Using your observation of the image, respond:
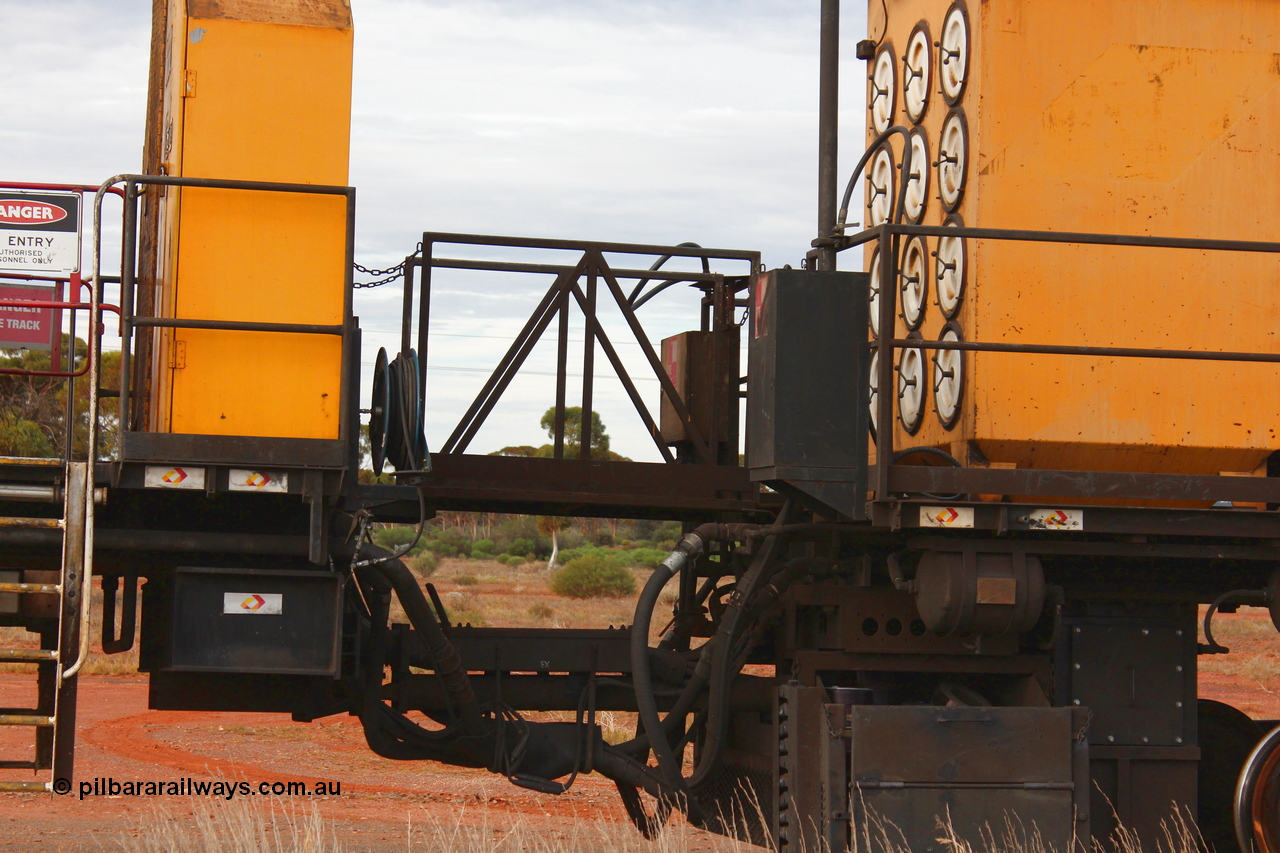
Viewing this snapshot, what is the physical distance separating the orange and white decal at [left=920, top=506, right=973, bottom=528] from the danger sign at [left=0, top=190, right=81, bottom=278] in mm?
3809

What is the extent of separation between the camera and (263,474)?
5.10 m

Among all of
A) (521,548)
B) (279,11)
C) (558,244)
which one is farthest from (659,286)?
(521,548)

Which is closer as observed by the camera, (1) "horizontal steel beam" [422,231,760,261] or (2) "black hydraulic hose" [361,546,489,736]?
(2) "black hydraulic hose" [361,546,489,736]

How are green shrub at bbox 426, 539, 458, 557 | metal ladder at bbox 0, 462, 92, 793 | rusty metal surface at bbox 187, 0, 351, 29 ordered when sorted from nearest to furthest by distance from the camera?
metal ladder at bbox 0, 462, 92, 793 < rusty metal surface at bbox 187, 0, 351, 29 < green shrub at bbox 426, 539, 458, 557

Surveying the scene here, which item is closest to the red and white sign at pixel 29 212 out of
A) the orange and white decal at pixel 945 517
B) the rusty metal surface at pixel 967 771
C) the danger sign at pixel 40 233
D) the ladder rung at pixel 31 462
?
the danger sign at pixel 40 233

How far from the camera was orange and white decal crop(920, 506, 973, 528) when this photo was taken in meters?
5.15

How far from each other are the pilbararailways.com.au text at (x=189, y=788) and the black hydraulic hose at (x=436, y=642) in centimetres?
457

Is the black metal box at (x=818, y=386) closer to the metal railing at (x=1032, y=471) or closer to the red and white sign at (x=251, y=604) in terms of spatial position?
the metal railing at (x=1032, y=471)

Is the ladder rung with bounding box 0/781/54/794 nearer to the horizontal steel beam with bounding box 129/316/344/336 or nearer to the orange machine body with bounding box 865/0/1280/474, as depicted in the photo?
the horizontal steel beam with bounding box 129/316/344/336

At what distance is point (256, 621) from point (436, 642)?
34.5 inches

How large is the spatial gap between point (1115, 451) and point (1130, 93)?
5.74 ft

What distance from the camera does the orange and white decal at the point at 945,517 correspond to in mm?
5152

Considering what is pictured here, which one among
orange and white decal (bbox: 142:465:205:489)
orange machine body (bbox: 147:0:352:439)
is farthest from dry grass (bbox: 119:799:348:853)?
orange machine body (bbox: 147:0:352:439)

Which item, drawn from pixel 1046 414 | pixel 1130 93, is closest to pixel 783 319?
pixel 1046 414
